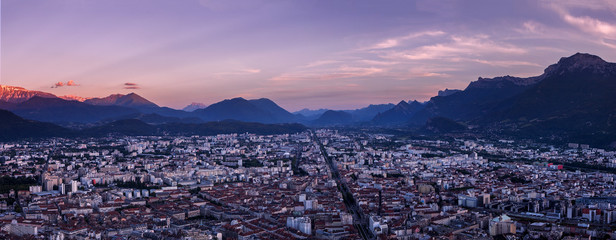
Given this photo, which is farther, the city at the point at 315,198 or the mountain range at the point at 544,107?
the mountain range at the point at 544,107

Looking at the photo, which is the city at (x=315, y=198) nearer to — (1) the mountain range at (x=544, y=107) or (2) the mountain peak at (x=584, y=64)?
(1) the mountain range at (x=544, y=107)

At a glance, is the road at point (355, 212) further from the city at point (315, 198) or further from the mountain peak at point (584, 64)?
the mountain peak at point (584, 64)

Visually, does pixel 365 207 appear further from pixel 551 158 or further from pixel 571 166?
pixel 551 158

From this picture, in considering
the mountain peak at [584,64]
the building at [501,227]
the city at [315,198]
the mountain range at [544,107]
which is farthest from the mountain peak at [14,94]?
the building at [501,227]

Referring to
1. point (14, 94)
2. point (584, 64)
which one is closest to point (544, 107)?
point (584, 64)

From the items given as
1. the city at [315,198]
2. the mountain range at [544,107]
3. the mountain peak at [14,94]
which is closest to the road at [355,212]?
the city at [315,198]

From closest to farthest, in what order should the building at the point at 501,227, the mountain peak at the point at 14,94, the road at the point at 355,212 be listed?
the building at the point at 501,227
the road at the point at 355,212
the mountain peak at the point at 14,94

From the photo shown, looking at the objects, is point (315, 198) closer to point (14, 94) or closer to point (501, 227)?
point (501, 227)

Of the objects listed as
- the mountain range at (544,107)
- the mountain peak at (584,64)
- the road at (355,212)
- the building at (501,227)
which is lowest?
the road at (355,212)

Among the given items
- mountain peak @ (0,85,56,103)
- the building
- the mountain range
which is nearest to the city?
the building

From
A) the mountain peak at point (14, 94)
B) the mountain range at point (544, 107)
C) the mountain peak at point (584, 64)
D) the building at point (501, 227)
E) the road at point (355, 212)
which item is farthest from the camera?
the mountain peak at point (14, 94)

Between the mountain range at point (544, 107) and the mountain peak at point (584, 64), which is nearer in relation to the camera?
the mountain range at point (544, 107)

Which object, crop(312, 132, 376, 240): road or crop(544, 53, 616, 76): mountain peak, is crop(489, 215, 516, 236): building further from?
crop(544, 53, 616, 76): mountain peak

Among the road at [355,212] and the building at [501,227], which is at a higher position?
the building at [501,227]
